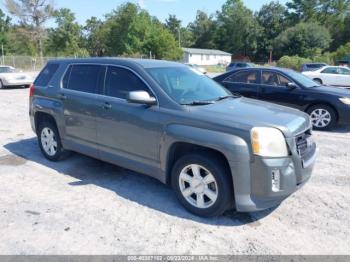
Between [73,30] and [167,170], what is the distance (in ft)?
230

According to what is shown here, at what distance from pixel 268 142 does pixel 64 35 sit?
7024 centimetres

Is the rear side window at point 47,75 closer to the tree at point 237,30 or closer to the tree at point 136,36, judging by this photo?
the tree at point 136,36

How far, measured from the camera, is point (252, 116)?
401cm

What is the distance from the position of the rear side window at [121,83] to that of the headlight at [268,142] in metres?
1.64

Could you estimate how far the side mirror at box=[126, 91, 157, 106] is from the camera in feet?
13.9

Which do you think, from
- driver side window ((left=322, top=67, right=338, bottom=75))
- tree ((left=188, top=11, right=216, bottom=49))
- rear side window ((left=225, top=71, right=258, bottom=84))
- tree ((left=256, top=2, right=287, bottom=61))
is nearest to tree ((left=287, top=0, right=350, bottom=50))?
tree ((left=256, top=2, right=287, bottom=61))

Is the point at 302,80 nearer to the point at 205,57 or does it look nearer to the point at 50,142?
the point at 50,142

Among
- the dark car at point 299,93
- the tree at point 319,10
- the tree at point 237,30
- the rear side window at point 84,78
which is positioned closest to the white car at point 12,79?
the dark car at point 299,93

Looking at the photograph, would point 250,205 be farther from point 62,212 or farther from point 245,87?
point 245,87

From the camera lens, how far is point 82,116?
5273 mm

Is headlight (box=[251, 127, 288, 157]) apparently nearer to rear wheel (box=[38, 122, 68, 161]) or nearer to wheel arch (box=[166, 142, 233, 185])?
wheel arch (box=[166, 142, 233, 185])

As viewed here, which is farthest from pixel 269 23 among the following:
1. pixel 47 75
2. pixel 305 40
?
pixel 47 75

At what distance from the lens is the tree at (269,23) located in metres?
76.6

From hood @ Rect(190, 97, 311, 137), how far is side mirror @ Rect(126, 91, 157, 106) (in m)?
0.53
